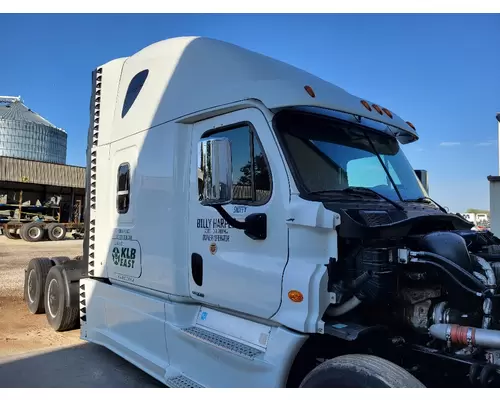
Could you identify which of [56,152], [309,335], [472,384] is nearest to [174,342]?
[309,335]

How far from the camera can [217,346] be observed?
356 centimetres

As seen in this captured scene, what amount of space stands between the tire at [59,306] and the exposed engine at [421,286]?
14.8 feet

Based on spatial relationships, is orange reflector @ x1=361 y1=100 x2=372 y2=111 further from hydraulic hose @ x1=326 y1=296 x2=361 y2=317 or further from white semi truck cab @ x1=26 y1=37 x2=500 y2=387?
hydraulic hose @ x1=326 y1=296 x2=361 y2=317

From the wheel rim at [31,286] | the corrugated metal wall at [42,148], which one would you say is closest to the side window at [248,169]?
the wheel rim at [31,286]

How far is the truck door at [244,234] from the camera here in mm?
3279

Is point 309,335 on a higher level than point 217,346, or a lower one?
higher

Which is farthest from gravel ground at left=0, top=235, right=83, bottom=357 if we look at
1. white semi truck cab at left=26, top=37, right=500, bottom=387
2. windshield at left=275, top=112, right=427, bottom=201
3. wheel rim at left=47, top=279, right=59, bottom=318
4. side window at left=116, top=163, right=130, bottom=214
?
windshield at left=275, top=112, right=427, bottom=201

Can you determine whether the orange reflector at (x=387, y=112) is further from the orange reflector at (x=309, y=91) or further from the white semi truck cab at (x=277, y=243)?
the orange reflector at (x=309, y=91)

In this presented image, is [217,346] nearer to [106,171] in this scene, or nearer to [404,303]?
[404,303]

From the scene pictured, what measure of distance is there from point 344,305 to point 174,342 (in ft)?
5.83

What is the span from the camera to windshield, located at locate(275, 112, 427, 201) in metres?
3.40

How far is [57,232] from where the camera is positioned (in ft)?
79.8

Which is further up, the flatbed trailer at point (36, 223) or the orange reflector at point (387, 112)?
the orange reflector at point (387, 112)

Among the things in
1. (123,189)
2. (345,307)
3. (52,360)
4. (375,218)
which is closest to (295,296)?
(345,307)
